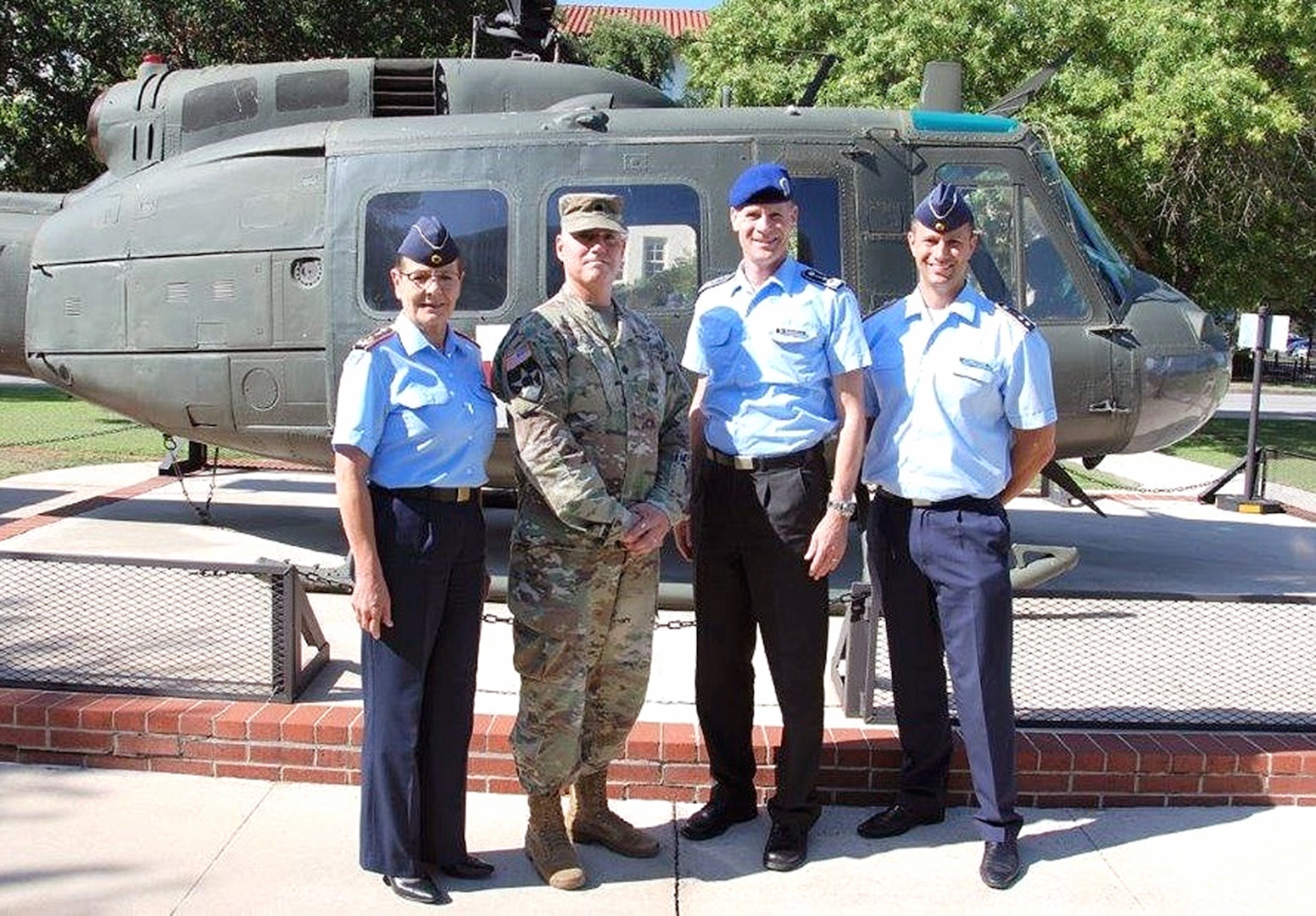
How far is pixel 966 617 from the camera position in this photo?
374cm

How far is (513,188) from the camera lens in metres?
6.52

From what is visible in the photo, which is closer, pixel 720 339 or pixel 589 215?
pixel 589 215

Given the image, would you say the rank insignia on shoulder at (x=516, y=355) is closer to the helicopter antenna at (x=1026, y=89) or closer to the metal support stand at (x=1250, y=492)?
the helicopter antenna at (x=1026, y=89)

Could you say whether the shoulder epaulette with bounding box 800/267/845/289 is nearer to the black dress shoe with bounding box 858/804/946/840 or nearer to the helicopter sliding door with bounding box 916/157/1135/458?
the black dress shoe with bounding box 858/804/946/840

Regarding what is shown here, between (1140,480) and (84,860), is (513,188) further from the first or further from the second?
(1140,480)

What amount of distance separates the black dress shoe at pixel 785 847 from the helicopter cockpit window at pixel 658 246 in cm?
335

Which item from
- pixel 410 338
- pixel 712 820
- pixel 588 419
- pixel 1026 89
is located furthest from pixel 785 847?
pixel 1026 89

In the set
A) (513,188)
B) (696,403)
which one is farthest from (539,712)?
(513,188)

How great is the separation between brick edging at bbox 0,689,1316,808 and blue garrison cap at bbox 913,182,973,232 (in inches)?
70.4

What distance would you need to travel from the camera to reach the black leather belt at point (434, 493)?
3373 millimetres

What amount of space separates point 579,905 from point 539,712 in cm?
55

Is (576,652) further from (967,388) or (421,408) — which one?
(967,388)

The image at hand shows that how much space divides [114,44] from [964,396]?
18.2m

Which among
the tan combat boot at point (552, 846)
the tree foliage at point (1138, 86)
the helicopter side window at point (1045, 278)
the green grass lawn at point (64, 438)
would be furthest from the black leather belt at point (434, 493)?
the tree foliage at point (1138, 86)
